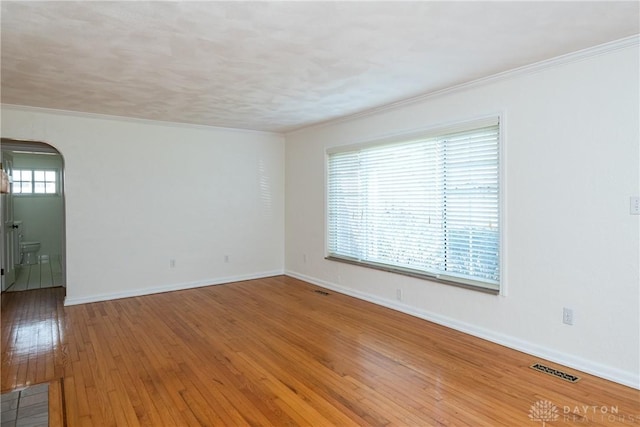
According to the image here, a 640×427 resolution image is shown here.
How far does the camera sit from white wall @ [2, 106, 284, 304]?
4.99m

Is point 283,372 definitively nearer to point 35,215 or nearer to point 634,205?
point 634,205

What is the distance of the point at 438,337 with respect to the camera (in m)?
3.72

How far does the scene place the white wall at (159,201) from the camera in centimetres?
499

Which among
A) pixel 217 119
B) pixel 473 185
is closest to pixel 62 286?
pixel 217 119

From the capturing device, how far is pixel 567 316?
3.11m

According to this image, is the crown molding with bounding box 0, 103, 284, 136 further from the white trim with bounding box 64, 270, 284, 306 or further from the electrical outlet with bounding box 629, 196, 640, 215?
the electrical outlet with bounding box 629, 196, 640, 215

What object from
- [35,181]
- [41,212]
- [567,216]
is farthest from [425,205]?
[41,212]

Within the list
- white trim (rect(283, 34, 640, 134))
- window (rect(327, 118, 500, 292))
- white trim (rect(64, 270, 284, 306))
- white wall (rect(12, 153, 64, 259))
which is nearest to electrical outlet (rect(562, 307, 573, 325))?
window (rect(327, 118, 500, 292))

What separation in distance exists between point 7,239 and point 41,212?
95.7 inches

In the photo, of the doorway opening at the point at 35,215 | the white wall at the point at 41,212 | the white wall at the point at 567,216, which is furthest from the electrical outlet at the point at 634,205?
the white wall at the point at 41,212

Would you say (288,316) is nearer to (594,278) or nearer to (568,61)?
(594,278)

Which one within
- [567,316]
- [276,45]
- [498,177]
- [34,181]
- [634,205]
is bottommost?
[567,316]

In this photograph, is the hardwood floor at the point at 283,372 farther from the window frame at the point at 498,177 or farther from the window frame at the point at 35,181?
the window frame at the point at 35,181

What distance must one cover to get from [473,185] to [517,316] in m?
1.30
